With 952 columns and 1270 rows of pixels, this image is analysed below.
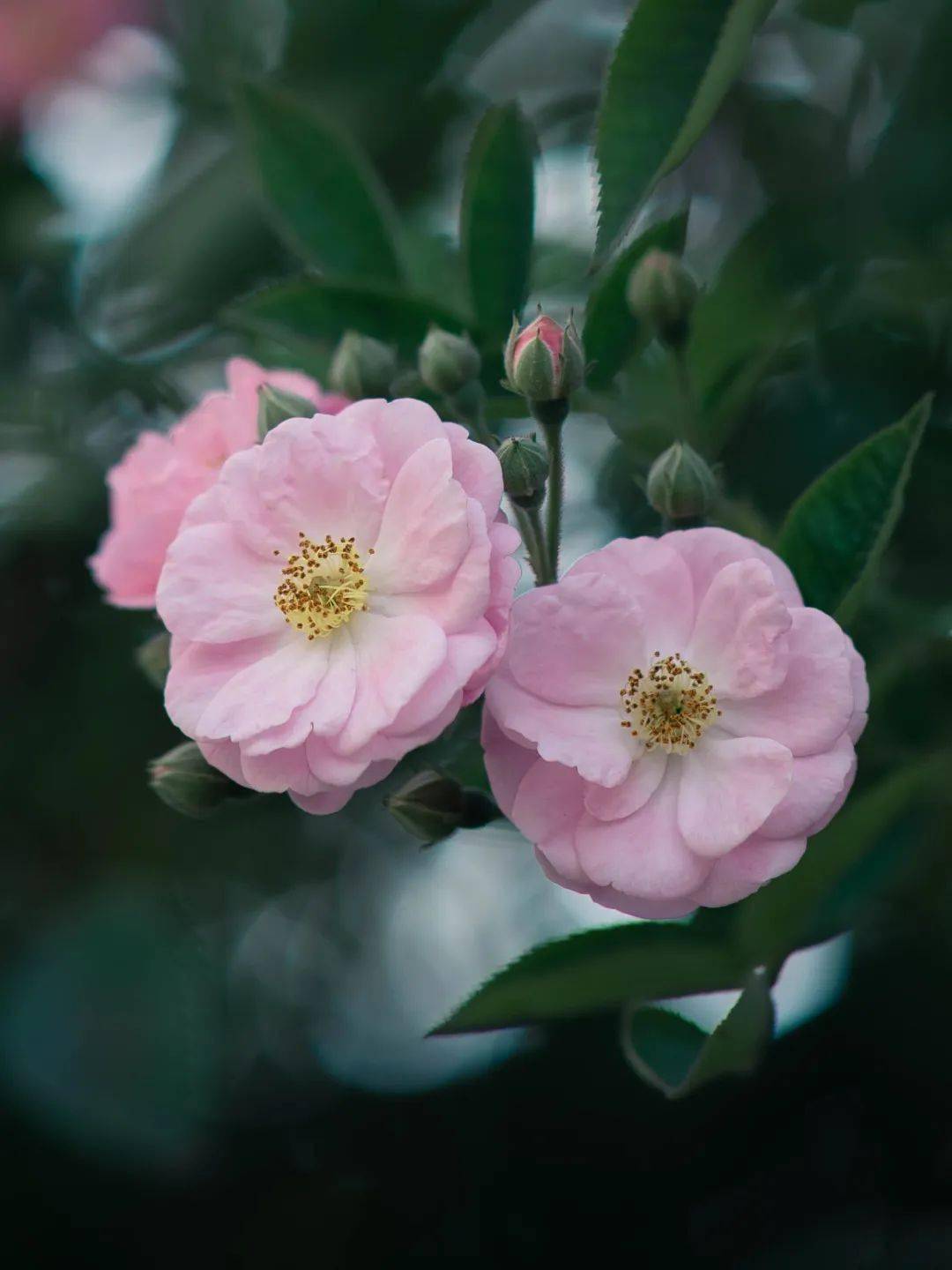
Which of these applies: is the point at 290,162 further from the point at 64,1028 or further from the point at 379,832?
the point at 64,1028

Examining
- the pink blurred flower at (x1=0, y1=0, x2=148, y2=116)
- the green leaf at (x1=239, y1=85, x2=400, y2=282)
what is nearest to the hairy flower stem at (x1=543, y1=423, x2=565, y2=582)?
the green leaf at (x1=239, y1=85, x2=400, y2=282)

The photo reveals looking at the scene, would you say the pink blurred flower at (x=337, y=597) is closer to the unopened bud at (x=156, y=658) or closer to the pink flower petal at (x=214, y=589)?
the pink flower petal at (x=214, y=589)

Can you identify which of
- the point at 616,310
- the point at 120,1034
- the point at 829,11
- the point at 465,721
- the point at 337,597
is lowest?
the point at 120,1034

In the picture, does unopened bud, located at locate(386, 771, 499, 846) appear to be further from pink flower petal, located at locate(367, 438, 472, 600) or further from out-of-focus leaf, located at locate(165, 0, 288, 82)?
out-of-focus leaf, located at locate(165, 0, 288, 82)

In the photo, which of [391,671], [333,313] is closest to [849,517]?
[391,671]

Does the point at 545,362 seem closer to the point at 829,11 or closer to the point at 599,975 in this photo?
the point at 599,975

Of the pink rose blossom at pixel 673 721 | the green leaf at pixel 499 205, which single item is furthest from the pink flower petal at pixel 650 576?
the green leaf at pixel 499 205
